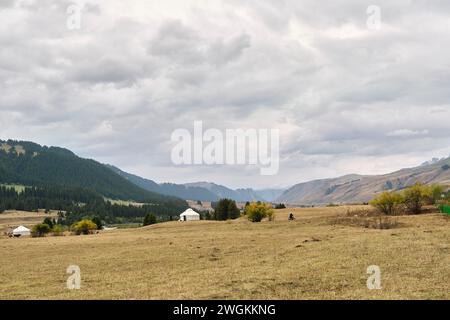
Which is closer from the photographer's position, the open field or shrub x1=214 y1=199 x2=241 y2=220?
the open field

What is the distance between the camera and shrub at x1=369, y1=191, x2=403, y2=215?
86062 millimetres

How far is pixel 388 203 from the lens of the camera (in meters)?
86.4

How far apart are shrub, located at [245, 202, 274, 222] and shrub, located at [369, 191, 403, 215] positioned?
26.5 metres

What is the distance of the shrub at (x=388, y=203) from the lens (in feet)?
282

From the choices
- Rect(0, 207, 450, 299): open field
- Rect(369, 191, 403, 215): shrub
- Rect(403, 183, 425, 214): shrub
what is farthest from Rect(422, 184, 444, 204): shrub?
Rect(0, 207, 450, 299): open field

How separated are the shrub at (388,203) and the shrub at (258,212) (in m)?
26.5

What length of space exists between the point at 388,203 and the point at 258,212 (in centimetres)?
2915

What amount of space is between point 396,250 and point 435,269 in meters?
8.48

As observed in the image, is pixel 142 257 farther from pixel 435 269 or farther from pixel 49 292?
pixel 435 269

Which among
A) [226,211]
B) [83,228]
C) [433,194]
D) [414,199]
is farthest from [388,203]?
[83,228]

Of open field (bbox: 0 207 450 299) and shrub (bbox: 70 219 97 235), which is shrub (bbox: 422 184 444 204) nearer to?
open field (bbox: 0 207 450 299)

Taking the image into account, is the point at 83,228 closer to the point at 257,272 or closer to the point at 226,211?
the point at 226,211
